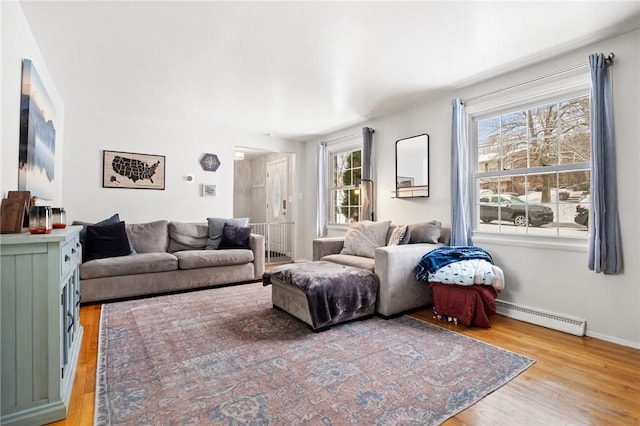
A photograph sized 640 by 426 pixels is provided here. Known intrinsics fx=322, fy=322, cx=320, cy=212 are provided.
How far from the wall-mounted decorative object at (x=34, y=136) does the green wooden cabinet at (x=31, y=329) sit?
1.04 meters

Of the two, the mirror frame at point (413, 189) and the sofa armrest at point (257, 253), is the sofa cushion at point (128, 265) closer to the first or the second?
the sofa armrest at point (257, 253)

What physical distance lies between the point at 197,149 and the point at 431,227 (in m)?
3.73

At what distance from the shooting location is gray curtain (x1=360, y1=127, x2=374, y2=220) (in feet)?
15.3

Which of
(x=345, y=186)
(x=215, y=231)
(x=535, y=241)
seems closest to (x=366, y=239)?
(x=535, y=241)

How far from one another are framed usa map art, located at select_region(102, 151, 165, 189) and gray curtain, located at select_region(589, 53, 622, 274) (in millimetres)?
5073

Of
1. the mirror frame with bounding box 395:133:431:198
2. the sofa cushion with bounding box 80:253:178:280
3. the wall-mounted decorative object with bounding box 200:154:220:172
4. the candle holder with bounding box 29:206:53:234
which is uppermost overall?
the wall-mounted decorative object with bounding box 200:154:220:172

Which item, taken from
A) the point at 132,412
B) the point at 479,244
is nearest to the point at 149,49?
the point at 132,412

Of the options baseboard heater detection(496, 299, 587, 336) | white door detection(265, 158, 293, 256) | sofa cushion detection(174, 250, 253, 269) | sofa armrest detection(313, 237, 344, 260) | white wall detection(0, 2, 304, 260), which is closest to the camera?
baseboard heater detection(496, 299, 587, 336)

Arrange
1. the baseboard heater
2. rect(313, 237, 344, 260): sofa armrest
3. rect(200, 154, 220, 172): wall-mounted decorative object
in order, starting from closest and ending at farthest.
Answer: the baseboard heater < rect(313, 237, 344, 260): sofa armrest < rect(200, 154, 220, 172): wall-mounted decorative object

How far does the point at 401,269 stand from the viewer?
120 inches

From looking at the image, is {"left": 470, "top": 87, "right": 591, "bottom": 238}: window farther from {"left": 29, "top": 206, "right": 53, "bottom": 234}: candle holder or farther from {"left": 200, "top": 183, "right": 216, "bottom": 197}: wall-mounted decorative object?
{"left": 200, "top": 183, "right": 216, "bottom": 197}: wall-mounted decorative object

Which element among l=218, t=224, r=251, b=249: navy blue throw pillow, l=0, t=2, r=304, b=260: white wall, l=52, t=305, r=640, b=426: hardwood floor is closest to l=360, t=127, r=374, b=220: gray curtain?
l=218, t=224, r=251, b=249: navy blue throw pillow

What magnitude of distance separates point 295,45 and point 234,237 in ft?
8.84

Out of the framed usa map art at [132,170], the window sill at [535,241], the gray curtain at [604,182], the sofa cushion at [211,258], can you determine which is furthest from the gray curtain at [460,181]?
the framed usa map art at [132,170]
